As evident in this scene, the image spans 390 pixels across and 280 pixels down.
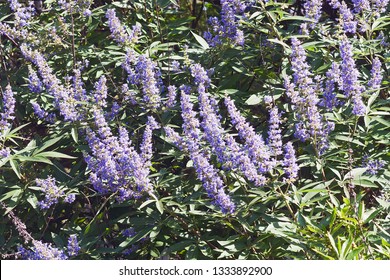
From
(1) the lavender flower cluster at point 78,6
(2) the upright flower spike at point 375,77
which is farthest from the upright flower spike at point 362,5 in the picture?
(1) the lavender flower cluster at point 78,6

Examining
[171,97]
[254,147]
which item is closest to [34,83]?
[171,97]

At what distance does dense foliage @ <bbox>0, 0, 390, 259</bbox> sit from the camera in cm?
474

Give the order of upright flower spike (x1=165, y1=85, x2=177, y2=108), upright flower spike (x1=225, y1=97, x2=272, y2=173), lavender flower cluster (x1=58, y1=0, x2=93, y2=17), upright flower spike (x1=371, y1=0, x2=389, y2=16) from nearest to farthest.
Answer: upright flower spike (x1=225, y1=97, x2=272, y2=173) < upright flower spike (x1=165, y1=85, x2=177, y2=108) < upright flower spike (x1=371, y1=0, x2=389, y2=16) < lavender flower cluster (x1=58, y1=0, x2=93, y2=17)

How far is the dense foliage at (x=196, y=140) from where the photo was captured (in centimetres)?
474

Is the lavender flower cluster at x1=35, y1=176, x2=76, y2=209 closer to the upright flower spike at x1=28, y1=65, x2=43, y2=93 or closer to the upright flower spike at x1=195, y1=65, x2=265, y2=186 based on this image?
the upright flower spike at x1=28, y1=65, x2=43, y2=93

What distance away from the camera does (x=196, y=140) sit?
15.7 ft

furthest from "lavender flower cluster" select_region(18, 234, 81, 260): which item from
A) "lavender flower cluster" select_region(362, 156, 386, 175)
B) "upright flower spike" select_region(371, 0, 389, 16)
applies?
"upright flower spike" select_region(371, 0, 389, 16)

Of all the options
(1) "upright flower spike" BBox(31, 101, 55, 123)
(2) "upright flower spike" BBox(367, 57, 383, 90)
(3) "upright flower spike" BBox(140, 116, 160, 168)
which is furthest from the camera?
(1) "upright flower spike" BBox(31, 101, 55, 123)

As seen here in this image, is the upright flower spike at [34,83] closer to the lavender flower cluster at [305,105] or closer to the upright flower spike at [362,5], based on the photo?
the lavender flower cluster at [305,105]

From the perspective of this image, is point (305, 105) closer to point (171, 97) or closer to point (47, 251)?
point (171, 97)

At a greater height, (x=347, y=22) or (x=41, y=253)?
(x=347, y=22)

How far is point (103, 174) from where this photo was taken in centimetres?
488
